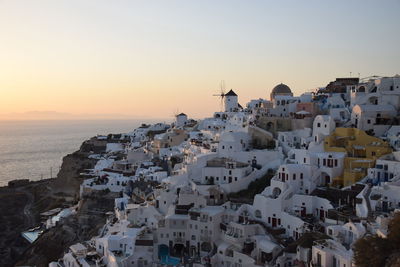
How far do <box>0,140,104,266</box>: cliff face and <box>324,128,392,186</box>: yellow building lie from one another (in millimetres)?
18061

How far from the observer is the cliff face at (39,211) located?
109 ft

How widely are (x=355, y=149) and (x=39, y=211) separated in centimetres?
3300

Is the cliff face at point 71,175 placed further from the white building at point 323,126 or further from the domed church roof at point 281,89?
the white building at point 323,126

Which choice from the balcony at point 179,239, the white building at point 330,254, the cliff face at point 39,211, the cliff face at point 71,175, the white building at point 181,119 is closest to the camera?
the white building at point 330,254

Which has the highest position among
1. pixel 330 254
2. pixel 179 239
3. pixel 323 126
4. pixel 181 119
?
pixel 323 126

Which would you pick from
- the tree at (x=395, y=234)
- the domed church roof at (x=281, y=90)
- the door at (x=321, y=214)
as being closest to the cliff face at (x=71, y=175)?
the domed church roof at (x=281, y=90)

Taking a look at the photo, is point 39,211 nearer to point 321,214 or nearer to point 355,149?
point 321,214

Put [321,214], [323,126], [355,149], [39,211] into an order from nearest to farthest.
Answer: [321,214]
[355,149]
[323,126]
[39,211]

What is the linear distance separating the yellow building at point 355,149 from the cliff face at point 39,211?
18.1 m

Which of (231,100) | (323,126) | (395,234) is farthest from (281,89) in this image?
(395,234)

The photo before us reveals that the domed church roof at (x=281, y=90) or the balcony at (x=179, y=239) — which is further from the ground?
the domed church roof at (x=281, y=90)

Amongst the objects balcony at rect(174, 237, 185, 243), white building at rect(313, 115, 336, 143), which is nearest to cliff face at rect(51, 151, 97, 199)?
balcony at rect(174, 237, 185, 243)

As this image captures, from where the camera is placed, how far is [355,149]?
26031 mm

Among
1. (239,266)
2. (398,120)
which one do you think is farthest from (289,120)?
(239,266)
